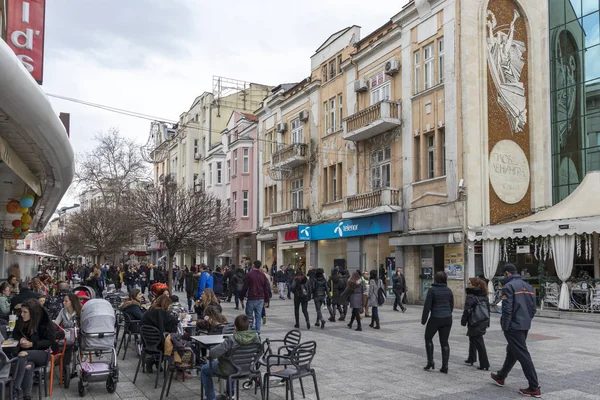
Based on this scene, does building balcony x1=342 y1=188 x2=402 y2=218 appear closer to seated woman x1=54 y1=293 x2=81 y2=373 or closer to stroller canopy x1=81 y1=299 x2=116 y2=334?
seated woman x1=54 y1=293 x2=81 y2=373

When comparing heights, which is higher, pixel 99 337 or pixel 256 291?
pixel 256 291

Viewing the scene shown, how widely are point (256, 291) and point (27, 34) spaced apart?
719 cm

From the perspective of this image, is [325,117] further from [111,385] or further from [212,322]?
[111,385]

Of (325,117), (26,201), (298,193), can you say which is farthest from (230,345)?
(298,193)

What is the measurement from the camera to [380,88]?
86.9 ft

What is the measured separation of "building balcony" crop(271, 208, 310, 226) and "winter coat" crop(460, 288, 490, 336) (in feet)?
73.2

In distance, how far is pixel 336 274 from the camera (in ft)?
55.3

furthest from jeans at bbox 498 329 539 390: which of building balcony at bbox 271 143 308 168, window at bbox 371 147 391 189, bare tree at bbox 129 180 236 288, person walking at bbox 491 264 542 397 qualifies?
building balcony at bbox 271 143 308 168

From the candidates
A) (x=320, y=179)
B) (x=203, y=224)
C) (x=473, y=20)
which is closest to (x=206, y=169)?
(x=320, y=179)

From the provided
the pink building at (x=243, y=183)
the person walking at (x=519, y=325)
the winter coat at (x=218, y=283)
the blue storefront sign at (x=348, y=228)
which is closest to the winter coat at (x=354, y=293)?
the person walking at (x=519, y=325)

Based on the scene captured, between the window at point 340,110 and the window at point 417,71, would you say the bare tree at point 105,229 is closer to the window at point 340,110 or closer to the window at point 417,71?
the window at point 340,110

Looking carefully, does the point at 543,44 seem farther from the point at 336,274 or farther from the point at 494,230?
the point at 336,274

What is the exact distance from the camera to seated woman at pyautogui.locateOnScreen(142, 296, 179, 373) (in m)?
8.68

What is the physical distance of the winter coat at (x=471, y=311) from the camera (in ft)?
31.4
